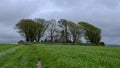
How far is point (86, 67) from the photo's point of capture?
14.3m

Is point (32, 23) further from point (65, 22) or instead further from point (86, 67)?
point (86, 67)

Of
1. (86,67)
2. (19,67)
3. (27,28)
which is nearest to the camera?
(86,67)

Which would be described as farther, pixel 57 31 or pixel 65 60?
pixel 57 31

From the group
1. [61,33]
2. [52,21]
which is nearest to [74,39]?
[61,33]

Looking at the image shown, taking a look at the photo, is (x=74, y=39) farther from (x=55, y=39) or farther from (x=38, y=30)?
(x=38, y=30)

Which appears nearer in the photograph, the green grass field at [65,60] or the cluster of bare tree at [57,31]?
the green grass field at [65,60]

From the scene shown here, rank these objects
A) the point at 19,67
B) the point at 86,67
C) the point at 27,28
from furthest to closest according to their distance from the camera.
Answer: the point at 27,28 → the point at 19,67 → the point at 86,67

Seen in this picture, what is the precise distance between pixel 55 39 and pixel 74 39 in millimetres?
10741

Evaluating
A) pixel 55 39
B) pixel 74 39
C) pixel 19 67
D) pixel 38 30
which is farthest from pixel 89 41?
pixel 19 67

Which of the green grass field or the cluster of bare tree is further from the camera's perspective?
the cluster of bare tree

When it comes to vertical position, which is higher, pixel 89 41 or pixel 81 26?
pixel 81 26

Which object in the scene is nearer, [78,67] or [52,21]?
[78,67]

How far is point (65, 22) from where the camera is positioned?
450ft

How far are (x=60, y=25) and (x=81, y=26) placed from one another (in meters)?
11.8
